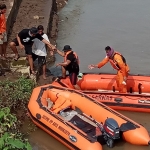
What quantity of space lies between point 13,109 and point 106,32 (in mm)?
6583

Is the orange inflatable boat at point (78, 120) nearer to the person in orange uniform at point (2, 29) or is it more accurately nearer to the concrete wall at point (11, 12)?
the person in orange uniform at point (2, 29)

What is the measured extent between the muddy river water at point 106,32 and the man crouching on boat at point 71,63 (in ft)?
5.01

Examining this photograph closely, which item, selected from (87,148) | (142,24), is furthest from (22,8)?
(87,148)

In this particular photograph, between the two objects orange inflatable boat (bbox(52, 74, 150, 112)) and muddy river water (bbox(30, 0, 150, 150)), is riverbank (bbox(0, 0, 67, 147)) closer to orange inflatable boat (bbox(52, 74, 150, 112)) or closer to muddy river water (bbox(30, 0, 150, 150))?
muddy river water (bbox(30, 0, 150, 150))

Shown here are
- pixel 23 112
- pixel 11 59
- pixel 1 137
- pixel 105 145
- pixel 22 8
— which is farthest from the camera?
pixel 22 8

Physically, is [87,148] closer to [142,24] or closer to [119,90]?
[119,90]

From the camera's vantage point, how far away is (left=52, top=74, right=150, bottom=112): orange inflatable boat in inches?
382

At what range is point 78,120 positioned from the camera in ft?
29.1

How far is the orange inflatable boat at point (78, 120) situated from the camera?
8.17 meters

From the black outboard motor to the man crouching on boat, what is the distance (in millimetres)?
2172

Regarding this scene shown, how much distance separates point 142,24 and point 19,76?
22.7 feet

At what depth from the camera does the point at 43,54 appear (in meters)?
10.4

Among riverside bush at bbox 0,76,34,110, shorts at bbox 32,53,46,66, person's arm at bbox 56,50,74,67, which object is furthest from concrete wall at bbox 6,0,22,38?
person's arm at bbox 56,50,74,67

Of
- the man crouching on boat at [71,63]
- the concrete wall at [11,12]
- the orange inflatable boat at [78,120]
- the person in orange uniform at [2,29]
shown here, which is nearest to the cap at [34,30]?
the man crouching on boat at [71,63]
